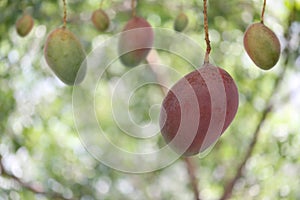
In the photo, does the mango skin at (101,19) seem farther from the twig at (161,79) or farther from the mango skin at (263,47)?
the twig at (161,79)

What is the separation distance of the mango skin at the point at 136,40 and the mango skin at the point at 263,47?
0.25 meters

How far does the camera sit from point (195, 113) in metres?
0.69

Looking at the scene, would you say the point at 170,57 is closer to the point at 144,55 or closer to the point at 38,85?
the point at 38,85

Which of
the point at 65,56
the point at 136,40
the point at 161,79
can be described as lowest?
the point at 65,56

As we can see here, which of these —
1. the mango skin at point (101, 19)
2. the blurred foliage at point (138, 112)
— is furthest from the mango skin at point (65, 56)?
the blurred foliage at point (138, 112)

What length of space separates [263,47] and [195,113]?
8.8 inches

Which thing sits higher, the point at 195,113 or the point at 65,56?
the point at 65,56

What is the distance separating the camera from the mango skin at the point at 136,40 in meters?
1.09

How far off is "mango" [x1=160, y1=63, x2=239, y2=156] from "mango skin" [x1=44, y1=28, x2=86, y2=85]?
24 cm

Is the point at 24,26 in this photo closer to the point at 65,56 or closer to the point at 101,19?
the point at 101,19

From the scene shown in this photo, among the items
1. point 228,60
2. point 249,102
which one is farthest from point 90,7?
point 249,102

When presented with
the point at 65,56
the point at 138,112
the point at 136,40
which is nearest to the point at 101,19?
the point at 136,40

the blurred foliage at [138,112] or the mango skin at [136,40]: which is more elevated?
the blurred foliage at [138,112]

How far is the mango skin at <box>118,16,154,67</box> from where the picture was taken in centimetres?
109
